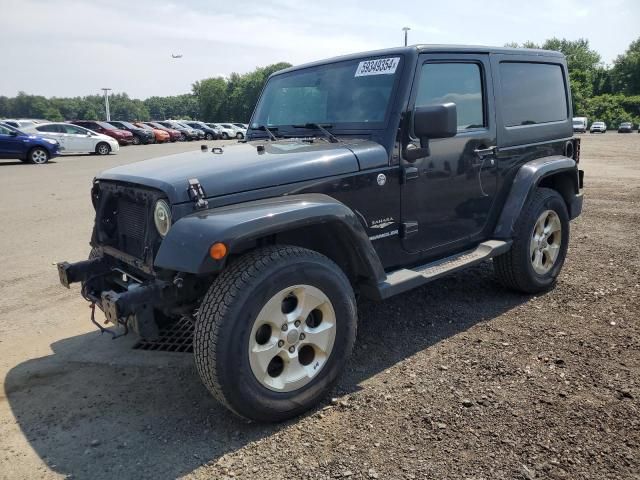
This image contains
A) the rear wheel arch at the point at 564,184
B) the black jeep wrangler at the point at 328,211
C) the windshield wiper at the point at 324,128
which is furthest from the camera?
the rear wheel arch at the point at 564,184

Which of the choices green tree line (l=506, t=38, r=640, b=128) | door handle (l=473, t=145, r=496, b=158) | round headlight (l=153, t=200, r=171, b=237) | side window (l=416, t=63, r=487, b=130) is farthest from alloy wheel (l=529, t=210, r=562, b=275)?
green tree line (l=506, t=38, r=640, b=128)

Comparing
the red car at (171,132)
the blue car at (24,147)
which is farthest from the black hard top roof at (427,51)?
the red car at (171,132)

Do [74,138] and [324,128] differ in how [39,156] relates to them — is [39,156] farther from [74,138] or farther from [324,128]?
[324,128]

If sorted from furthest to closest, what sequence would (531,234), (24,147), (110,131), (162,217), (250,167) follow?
(110,131) → (24,147) → (531,234) → (250,167) → (162,217)

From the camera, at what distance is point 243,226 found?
263 cm

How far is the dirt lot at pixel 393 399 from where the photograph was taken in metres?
2.56

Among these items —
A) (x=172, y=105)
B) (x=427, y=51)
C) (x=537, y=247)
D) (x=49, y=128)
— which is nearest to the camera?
(x=427, y=51)

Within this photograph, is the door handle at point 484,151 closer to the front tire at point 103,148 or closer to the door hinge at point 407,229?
the door hinge at point 407,229

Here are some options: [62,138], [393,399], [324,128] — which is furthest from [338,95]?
[62,138]

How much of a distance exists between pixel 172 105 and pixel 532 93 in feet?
450

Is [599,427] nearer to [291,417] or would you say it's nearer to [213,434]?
[291,417]

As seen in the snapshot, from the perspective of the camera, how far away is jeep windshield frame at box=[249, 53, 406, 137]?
3645 mm

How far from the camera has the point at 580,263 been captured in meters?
5.67

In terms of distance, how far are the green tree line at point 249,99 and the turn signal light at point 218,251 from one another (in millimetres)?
49612
